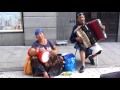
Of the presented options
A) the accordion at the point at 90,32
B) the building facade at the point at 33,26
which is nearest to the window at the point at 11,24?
the building facade at the point at 33,26

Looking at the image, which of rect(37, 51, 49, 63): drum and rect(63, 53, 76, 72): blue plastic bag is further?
rect(63, 53, 76, 72): blue plastic bag

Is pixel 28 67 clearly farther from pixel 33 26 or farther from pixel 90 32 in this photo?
pixel 33 26

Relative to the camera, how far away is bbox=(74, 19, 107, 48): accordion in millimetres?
4754

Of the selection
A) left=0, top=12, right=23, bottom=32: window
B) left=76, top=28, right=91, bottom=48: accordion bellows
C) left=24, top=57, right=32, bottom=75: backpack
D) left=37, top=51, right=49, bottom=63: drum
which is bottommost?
left=24, top=57, right=32, bottom=75: backpack

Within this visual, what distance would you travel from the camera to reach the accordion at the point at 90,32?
4754 millimetres

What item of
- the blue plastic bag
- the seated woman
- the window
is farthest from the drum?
the window

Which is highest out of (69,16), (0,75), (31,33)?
(69,16)

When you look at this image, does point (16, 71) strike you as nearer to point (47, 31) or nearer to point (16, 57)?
point (16, 57)

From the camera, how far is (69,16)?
26.1 feet

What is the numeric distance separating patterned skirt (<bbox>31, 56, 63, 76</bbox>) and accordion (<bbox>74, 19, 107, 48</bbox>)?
0.76 m

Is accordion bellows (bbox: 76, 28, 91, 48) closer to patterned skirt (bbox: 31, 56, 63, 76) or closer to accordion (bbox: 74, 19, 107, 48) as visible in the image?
accordion (bbox: 74, 19, 107, 48)

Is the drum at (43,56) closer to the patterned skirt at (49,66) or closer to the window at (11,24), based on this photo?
the patterned skirt at (49,66)
